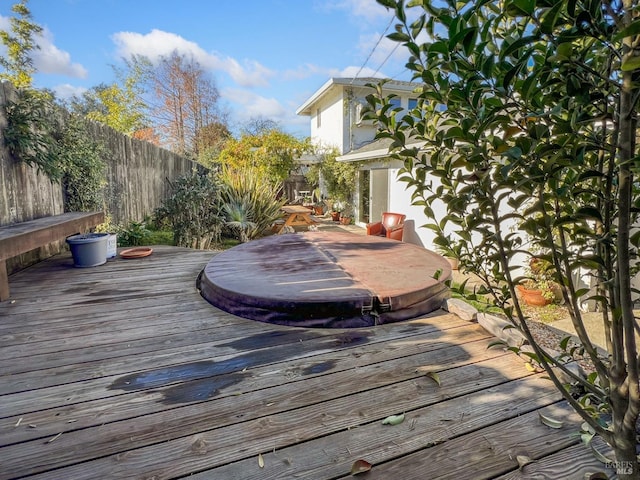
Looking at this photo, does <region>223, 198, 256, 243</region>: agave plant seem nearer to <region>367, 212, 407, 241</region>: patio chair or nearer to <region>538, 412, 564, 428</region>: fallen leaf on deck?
<region>367, 212, 407, 241</region>: patio chair

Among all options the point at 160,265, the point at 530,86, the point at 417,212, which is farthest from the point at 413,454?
the point at 417,212

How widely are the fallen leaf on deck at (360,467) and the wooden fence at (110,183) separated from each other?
13.4 feet

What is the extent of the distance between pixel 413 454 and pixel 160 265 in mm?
3671

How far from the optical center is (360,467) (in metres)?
1.17

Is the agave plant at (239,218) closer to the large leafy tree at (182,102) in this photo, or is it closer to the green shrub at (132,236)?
the green shrub at (132,236)

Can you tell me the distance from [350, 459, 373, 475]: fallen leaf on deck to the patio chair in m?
6.18

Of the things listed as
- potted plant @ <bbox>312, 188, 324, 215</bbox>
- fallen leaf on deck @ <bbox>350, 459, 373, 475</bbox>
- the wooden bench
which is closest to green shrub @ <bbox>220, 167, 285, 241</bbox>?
the wooden bench

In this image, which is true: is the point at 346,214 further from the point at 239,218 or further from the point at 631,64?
the point at 631,64

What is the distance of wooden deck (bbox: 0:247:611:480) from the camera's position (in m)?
1.21

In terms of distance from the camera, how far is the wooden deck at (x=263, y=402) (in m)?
1.21

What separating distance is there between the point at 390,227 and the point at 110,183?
5326mm

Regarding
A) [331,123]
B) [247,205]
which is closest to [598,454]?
[247,205]

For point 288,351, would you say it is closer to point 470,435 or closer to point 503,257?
point 470,435

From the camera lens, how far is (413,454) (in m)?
1.25
